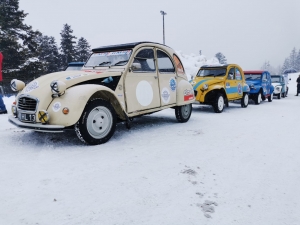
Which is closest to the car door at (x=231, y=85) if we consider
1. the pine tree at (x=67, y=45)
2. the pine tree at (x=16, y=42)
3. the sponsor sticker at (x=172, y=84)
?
the sponsor sticker at (x=172, y=84)

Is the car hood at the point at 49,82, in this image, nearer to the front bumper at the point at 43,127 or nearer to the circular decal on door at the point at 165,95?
the front bumper at the point at 43,127

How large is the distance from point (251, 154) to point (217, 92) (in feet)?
16.3

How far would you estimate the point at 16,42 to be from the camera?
2319 centimetres

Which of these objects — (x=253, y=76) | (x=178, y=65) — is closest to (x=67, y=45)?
(x=253, y=76)

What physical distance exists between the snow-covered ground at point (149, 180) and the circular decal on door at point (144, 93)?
0.84 metres

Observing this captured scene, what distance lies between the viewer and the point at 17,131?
16.1 ft

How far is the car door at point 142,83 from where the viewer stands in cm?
484

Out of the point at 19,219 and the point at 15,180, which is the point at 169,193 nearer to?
the point at 19,219

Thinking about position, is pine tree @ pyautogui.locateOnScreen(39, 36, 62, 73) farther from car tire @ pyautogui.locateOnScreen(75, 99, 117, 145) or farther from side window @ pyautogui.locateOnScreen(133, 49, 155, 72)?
car tire @ pyautogui.locateOnScreen(75, 99, 117, 145)

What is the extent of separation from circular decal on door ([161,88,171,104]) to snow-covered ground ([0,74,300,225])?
50.9 inches

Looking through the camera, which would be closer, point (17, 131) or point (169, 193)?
point (169, 193)

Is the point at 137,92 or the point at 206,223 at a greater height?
the point at 137,92

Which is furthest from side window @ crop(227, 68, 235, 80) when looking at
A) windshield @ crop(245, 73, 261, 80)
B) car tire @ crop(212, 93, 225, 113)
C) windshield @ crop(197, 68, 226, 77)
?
windshield @ crop(245, 73, 261, 80)

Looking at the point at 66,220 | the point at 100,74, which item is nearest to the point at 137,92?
the point at 100,74
